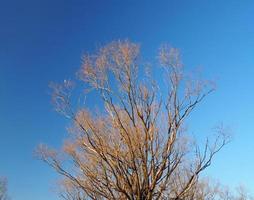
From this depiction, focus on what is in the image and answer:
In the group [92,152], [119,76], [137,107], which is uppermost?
[119,76]

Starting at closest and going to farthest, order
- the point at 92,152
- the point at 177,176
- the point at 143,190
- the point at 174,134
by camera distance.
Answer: the point at 143,190 < the point at 174,134 < the point at 92,152 < the point at 177,176

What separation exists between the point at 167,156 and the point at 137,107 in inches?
75.8

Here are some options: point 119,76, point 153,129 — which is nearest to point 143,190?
point 153,129

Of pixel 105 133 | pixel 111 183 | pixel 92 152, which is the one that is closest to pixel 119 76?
pixel 105 133

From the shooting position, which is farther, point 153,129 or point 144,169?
point 153,129

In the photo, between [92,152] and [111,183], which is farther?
[92,152]

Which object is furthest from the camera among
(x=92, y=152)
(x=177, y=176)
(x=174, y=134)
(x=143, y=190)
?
(x=177, y=176)

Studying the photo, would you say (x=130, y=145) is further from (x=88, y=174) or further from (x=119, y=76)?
(x=119, y=76)

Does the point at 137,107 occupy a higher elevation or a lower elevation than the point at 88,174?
higher

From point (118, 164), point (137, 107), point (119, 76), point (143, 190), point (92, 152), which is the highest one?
point (119, 76)

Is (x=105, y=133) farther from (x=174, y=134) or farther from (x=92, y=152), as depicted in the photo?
(x=174, y=134)

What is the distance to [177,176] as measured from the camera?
19891 millimetres

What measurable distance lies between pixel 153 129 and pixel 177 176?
8.95 metres

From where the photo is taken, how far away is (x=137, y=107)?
1191cm
